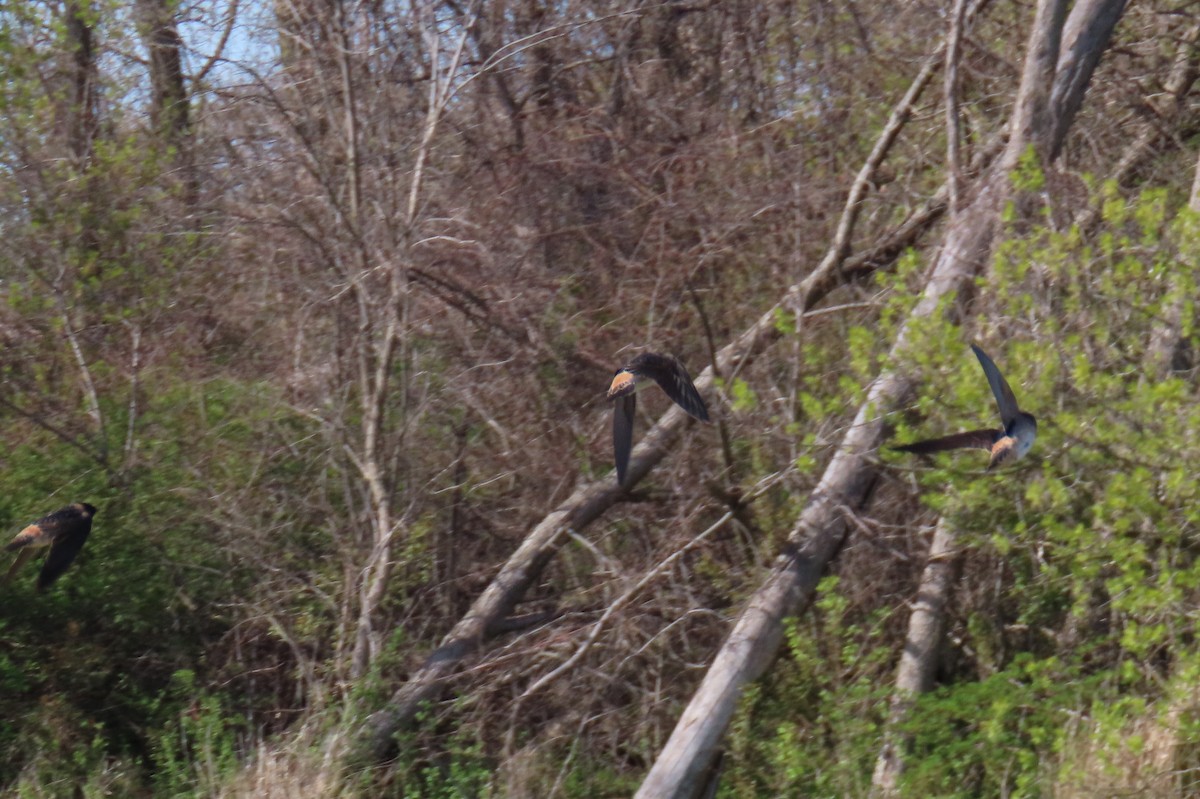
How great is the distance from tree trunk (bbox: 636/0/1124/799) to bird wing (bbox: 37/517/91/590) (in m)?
3.31

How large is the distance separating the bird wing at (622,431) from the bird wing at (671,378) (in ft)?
0.90

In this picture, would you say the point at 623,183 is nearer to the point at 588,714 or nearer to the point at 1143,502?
the point at 588,714

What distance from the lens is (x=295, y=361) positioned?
8.66 metres

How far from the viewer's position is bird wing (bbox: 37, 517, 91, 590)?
293 inches

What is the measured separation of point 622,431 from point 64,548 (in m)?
3.09

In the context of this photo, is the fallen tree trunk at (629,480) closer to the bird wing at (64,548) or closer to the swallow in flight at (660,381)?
the swallow in flight at (660,381)

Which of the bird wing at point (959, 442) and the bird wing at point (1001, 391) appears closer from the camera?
the bird wing at point (1001, 391)

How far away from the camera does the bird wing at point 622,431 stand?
23.4ft

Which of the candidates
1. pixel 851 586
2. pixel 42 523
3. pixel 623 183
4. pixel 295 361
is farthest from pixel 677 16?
pixel 42 523

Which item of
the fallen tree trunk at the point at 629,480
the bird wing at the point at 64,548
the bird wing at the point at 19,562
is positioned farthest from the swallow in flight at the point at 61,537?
the fallen tree trunk at the point at 629,480

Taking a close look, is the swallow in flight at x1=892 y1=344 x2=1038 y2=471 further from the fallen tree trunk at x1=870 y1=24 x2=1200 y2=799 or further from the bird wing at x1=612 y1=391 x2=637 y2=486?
the bird wing at x1=612 y1=391 x2=637 y2=486

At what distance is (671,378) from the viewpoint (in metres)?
6.88

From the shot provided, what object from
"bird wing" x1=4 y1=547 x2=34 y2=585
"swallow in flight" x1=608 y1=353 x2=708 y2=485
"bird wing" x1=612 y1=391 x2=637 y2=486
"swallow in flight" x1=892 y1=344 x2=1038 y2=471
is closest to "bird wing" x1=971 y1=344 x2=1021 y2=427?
"swallow in flight" x1=892 y1=344 x2=1038 y2=471

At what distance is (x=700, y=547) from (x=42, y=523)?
11.8 feet
